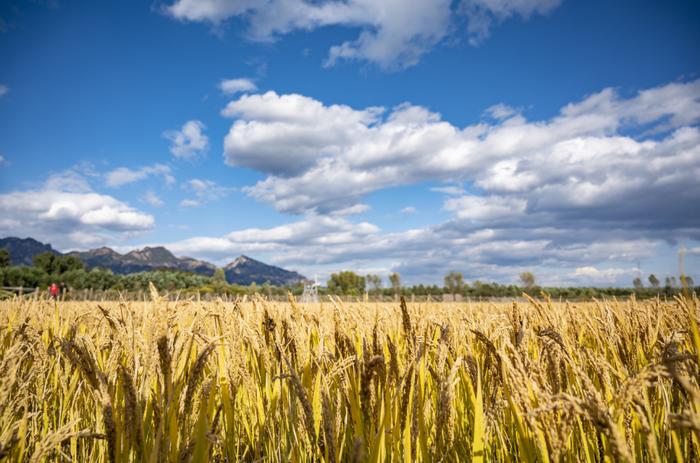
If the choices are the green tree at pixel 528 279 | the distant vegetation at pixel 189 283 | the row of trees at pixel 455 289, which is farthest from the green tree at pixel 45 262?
the green tree at pixel 528 279

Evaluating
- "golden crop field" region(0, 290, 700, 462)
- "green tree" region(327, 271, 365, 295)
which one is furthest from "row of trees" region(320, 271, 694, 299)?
"golden crop field" region(0, 290, 700, 462)

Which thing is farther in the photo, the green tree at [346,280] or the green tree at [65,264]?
the green tree at [346,280]

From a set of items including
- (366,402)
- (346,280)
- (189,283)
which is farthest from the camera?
(346,280)

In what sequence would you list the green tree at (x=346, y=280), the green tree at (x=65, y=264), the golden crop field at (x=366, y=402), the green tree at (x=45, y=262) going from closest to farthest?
the golden crop field at (x=366, y=402)
the green tree at (x=45, y=262)
the green tree at (x=65, y=264)
the green tree at (x=346, y=280)

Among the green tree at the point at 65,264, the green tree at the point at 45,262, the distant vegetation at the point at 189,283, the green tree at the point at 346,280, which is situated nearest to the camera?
the distant vegetation at the point at 189,283

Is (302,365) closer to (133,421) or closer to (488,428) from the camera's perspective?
(133,421)

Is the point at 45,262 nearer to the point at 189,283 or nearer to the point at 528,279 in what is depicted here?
the point at 189,283

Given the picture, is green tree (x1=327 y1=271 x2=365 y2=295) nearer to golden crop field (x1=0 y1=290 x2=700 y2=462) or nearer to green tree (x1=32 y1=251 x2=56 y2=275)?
green tree (x1=32 y1=251 x2=56 y2=275)

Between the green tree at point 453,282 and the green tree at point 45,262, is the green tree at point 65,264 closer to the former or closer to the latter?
the green tree at point 45,262

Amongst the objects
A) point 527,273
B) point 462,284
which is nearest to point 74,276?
Result: point 462,284

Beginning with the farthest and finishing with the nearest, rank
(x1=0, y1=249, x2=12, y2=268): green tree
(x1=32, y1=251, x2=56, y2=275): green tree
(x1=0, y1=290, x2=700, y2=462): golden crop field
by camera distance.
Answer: (x1=0, y1=249, x2=12, y2=268): green tree, (x1=32, y1=251, x2=56, y2=275): green tree, (x1=0, y1=290, x2=700, y2=462): golden crop field

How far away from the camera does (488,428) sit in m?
1.70

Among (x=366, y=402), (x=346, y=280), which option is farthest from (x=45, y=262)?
(x=366, y=402)

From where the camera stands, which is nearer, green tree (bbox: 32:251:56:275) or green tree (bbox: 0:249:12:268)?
green tree (bbox: 32:251:56:275)
